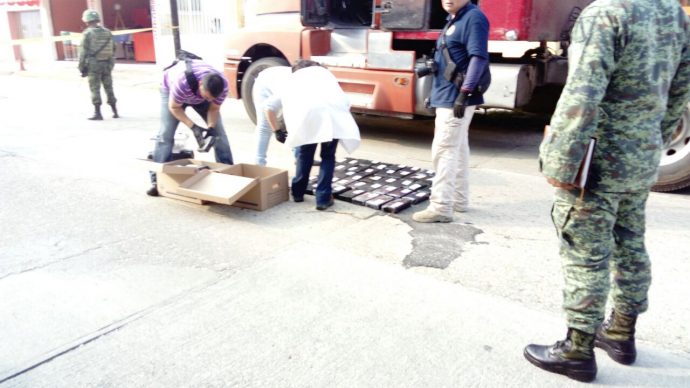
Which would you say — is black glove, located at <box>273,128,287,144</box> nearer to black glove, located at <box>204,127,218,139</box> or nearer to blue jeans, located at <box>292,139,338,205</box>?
blue jeans, located at <box>292,139,338,205</box>

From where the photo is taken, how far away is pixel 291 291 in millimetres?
3271

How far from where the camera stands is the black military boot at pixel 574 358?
8.00 ft

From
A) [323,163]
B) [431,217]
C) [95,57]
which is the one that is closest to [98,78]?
[95,57]

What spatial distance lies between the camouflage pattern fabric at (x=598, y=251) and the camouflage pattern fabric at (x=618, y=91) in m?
0.10

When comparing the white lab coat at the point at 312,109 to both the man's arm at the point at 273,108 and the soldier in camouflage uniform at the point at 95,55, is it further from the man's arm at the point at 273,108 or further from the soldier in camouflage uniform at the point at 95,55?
the soldier in camouflage uniform at the point at 95,55

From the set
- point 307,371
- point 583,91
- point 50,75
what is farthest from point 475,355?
point 50,75

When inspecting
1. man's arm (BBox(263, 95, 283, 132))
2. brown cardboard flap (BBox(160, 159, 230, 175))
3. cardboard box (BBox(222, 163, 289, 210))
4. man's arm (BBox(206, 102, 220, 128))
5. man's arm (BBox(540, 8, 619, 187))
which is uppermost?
man's arm (BBox(540, 8, 619, 187))

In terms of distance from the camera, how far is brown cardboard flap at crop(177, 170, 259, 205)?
4.31 metres

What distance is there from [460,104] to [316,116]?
3.71 ft

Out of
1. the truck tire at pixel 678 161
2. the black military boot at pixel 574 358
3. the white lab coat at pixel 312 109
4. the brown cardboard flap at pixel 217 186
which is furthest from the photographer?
the truck tire at pixel 678 161

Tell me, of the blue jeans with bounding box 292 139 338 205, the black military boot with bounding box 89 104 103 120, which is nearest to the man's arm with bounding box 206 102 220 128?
the blue jeans with bounding box 292 139 338 205

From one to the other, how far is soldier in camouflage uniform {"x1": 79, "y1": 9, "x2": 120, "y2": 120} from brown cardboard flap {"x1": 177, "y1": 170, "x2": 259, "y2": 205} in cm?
532

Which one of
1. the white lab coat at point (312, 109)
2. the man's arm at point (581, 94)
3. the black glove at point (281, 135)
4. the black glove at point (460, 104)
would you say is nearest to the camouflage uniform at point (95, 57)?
the black glove at point (281, 135)

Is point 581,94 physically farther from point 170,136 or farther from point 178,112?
point 170,136
